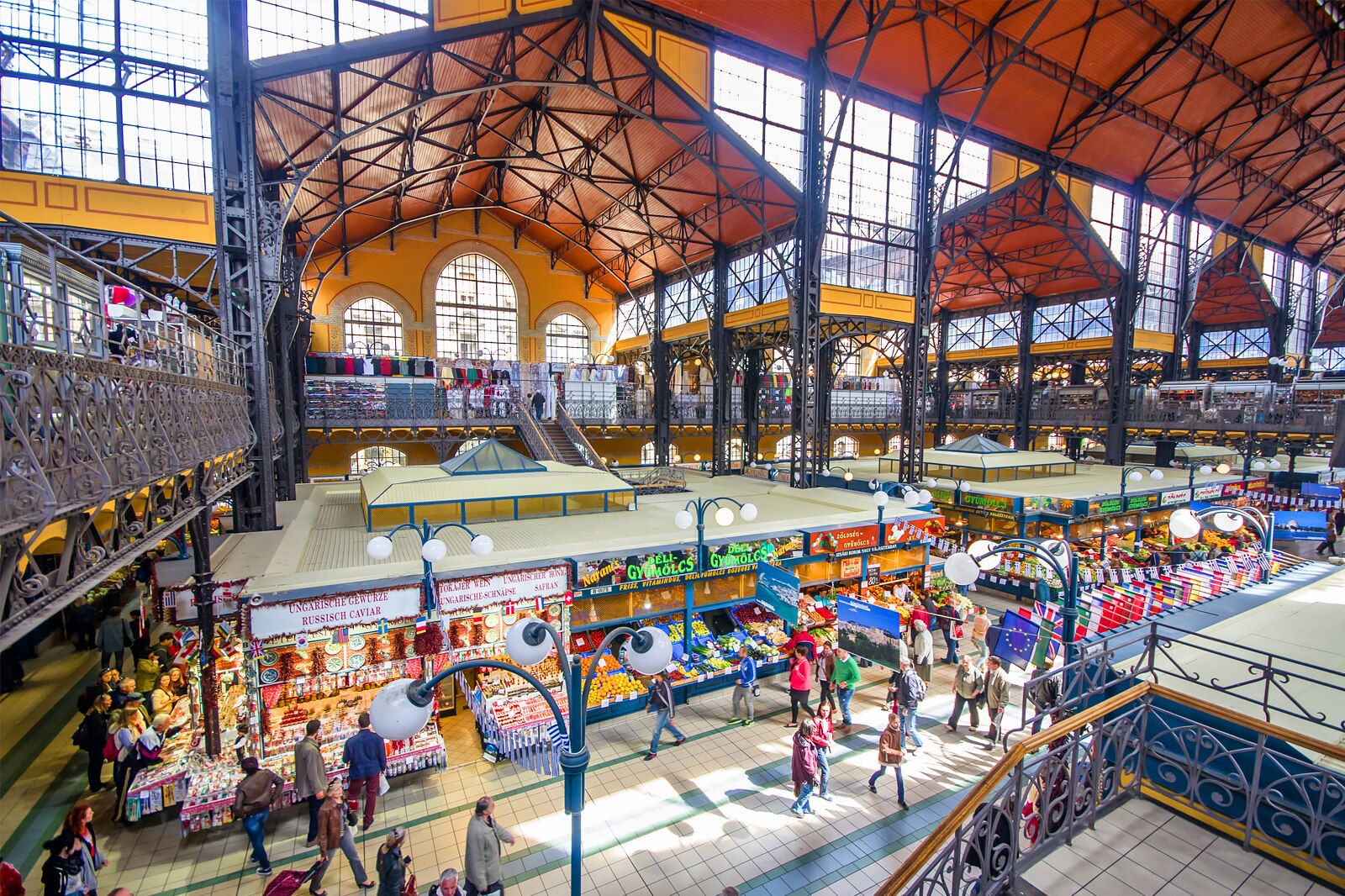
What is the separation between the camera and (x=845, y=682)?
1069 centimetres

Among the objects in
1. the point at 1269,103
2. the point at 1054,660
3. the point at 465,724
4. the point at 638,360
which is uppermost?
the point at 1269,103

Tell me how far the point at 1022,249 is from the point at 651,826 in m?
32.5

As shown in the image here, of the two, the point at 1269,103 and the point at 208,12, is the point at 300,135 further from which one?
the point at 1269,103

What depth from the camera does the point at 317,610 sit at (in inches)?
357

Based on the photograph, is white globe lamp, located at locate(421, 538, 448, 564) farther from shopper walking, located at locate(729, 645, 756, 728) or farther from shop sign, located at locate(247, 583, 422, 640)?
shopper walking, located at locate(729, 645, 756, 728)

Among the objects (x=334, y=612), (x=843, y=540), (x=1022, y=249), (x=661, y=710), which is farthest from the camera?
(x=1022, y=249)

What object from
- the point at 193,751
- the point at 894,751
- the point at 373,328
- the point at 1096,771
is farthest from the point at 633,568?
the point at 373,328

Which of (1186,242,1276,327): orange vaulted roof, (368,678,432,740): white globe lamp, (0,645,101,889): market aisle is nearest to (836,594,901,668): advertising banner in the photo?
(368,678,432,740): white globe lamp

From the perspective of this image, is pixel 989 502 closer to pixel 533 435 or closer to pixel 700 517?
pixel 700 517

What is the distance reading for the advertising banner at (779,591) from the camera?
11.8 meters

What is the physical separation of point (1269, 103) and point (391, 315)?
129 ft

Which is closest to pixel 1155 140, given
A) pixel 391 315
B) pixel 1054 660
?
pixel 1054 660

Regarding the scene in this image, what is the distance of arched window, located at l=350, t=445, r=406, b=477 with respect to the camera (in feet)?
91.8

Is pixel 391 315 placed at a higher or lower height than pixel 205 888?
higher
